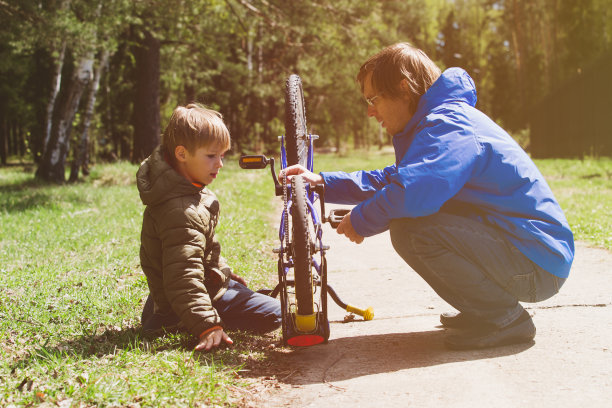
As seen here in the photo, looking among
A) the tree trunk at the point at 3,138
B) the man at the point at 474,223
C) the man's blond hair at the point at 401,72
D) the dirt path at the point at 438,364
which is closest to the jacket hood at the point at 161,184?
the man at the point at 474,223

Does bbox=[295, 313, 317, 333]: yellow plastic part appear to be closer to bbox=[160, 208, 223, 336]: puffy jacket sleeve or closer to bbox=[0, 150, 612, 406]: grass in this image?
bbox=[0, 150, 612, 406]: grass

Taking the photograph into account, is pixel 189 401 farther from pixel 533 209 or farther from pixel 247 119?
pixel 247 119

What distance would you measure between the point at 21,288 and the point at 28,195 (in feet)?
22.4

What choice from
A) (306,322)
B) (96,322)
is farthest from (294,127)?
(96,322)

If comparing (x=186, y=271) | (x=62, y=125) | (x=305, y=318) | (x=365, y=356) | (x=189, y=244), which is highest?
(x=62, y=125)

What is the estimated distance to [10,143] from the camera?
40.9m

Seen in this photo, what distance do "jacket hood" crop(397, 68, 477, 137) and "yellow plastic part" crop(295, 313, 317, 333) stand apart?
45.2 inches

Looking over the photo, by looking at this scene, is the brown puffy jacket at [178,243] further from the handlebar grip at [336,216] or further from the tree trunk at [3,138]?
the tree trunk at [3,138]

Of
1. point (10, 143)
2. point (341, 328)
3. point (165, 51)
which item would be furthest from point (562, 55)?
point (341, 328)

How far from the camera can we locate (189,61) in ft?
66.6

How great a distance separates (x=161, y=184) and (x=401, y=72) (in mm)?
1396

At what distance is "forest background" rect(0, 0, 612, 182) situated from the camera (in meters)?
11.0

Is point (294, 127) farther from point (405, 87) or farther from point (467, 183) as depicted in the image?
point (467, 183)

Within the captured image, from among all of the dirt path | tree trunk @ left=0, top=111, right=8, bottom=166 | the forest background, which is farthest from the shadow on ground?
tree trunk @ left=0, top=111, right=8, bottom=166
